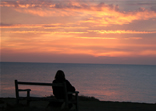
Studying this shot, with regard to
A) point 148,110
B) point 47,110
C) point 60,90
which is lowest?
point 148,110

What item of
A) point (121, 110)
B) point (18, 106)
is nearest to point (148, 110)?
point (121, 110)

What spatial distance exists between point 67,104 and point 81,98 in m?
6.30

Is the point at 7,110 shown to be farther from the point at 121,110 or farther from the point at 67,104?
the point at 121,110

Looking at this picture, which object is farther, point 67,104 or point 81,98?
point 81,98

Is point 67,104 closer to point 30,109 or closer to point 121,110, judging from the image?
point 30,109

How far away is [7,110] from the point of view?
21.8ft

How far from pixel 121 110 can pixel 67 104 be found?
127 inches

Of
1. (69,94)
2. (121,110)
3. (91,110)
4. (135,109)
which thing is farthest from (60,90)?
(135,109)

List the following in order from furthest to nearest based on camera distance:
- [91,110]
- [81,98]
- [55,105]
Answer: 1. [81,98]
2. [91,110]
3. [55,105]

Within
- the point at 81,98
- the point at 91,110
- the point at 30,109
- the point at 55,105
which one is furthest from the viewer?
the point at 81,98

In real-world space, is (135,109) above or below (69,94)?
below

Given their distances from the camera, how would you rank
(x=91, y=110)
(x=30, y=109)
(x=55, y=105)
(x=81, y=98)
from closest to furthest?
1. (x=30, y=109)
2. (x=55, y=105)
3. (x=91, y=110)
4. (x=81, y=98)

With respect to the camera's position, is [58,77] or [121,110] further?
[121,110]

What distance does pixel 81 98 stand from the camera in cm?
1317
